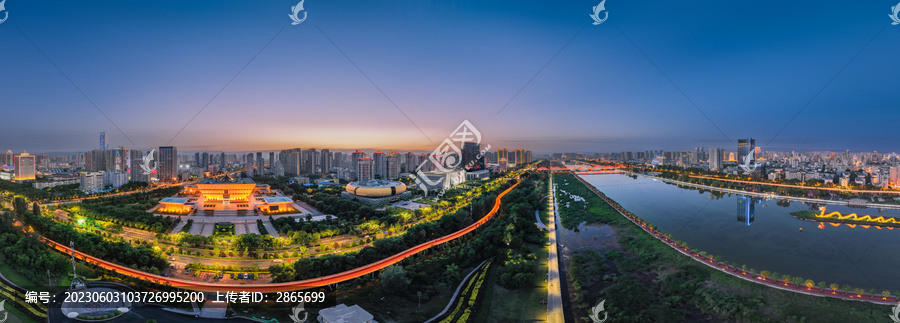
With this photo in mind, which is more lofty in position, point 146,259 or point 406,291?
point 146,259

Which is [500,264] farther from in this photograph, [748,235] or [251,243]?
[748,235]

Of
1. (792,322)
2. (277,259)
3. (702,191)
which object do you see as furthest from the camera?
(702,191)

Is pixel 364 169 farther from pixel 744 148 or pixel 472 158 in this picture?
pixel 744 148

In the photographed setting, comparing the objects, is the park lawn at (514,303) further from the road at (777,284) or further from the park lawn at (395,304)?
the road at (777,284)

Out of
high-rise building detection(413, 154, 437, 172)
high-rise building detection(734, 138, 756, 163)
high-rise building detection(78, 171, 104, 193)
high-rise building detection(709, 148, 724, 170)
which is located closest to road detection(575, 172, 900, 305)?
high-rise building detection(734, 138, 756, 163)

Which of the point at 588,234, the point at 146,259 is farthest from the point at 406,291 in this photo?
the point at 588,234

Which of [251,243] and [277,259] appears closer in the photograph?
[277,259]
